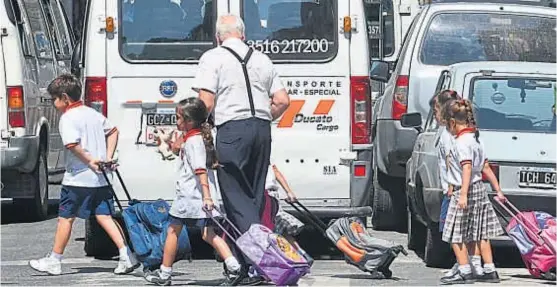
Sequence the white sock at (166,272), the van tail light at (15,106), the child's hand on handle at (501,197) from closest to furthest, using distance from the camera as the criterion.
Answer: the white sock at (166,272)
the child's hand on handle at (501,197)
the van tail light at (15,106)

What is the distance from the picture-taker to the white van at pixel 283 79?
426 inches

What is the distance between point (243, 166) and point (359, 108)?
6.56ft

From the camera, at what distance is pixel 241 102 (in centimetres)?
920

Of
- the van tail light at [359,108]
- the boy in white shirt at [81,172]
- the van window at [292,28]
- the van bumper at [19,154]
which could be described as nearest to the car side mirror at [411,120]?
the van tail light at [359,108]

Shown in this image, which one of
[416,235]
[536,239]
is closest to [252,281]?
[536,239]

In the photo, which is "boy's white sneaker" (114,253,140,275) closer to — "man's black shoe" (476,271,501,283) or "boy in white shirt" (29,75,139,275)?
"boy in white shirt" (29,75,139,275)

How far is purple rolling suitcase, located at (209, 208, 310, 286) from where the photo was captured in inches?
349

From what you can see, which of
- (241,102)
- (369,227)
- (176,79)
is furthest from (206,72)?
(369,227)

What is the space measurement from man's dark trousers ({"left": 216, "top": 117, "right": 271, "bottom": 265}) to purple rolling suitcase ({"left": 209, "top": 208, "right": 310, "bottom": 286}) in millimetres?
205

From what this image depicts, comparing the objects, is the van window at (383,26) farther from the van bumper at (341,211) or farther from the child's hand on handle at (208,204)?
the child's hand on handle at (208,204)

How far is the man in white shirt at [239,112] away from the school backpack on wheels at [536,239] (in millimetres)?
2003

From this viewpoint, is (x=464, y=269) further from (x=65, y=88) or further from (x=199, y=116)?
(x=65, y=88)

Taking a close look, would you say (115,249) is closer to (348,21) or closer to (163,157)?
(163,157)

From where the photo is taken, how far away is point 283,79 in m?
10.9
